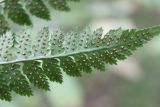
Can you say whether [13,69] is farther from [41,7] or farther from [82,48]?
[41,7]

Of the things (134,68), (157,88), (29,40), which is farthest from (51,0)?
(157,88)

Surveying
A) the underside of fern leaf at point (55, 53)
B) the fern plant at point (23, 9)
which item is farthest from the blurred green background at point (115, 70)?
the underside of fern leaf at point (55, 53)

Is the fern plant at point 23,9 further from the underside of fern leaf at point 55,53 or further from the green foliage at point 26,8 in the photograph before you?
the underside of fern leaf at point 55,53

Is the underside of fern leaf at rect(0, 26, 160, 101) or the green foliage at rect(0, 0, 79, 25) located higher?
the green foliage at rect(0, 0, 79, 25)

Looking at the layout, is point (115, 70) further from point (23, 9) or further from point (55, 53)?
point (55, 53)

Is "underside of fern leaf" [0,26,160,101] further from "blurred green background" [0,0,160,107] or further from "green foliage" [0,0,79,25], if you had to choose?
"blurred green background" [0,0,160,107]

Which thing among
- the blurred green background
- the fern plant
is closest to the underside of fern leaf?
the fern plant

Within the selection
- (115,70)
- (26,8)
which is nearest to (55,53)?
(26,8)
